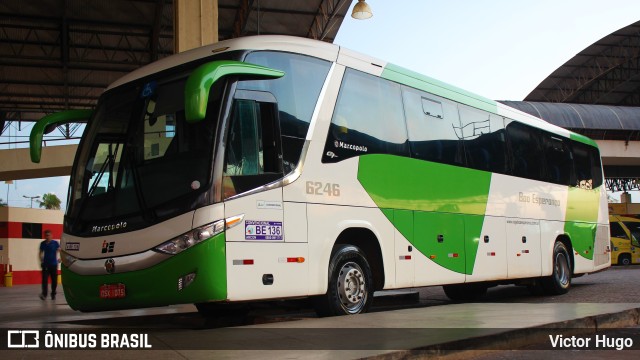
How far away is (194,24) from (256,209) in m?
8.39

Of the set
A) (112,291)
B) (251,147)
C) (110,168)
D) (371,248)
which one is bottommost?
(112,291)

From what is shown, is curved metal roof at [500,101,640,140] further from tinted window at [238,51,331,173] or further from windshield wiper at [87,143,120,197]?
windshield wiper at [87,143,120,197]

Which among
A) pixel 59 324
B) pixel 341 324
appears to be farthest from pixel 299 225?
pixel 59 324

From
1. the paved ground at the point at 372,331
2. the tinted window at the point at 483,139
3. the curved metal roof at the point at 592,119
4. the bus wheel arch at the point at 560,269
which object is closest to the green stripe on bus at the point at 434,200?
the tinted window at the point at 483,139

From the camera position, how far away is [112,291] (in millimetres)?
7219

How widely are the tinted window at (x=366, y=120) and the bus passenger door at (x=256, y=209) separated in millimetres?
971

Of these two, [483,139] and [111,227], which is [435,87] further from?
[111,227]

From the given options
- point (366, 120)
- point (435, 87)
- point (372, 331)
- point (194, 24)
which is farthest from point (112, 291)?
point (194, 24)

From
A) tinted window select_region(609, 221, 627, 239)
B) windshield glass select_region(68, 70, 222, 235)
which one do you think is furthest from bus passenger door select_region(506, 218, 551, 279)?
tinted window select_region(609, 221, 627, 239)

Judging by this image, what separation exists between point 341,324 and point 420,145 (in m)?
3.76

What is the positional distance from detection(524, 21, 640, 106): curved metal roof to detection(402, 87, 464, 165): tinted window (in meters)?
34.3

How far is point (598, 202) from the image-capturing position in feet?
53.7

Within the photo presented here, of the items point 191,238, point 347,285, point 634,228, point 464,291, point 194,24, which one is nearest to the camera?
point 191,238

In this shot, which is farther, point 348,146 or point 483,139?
point 483,139
